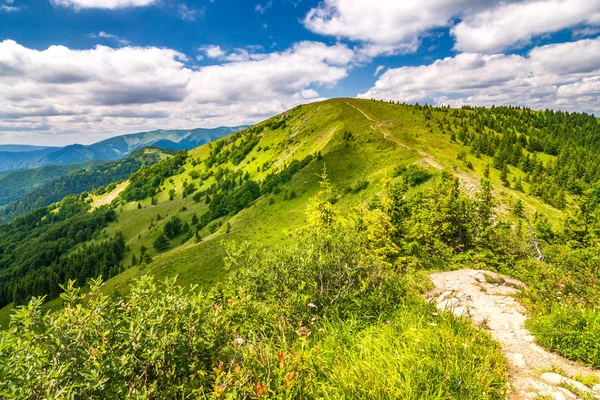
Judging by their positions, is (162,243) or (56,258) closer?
(162,243)

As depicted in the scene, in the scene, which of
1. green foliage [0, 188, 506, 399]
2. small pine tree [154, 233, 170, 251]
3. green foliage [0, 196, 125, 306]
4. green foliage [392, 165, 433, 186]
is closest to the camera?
green foliage [0, 188, 506, 399]

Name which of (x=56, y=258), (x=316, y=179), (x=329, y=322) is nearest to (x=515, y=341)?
(x=329, y=322)

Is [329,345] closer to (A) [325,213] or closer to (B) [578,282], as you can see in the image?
(B) [578,282]

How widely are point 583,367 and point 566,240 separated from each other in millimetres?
26097

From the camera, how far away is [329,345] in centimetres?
623

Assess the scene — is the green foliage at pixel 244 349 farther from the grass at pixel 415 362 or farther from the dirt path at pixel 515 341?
the dirt path at pixel 515 341

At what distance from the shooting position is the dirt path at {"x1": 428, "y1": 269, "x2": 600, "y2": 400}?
5480mm

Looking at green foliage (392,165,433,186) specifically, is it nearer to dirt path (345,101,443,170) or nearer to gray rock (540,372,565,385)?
dirt path (345,101,443,170)

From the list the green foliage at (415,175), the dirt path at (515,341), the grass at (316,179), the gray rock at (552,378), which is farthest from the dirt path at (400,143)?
the gray rock at (552,378)

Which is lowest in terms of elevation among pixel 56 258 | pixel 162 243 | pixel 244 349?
pixel 56 258

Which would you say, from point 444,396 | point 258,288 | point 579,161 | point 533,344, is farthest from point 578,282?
point 579,161

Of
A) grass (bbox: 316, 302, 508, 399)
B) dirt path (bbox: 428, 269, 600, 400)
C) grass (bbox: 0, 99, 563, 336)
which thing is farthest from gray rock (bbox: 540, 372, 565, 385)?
grass (bbox: 0, 99, 563, 336)

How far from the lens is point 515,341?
24.9ft

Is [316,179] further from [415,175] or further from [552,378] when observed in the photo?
[552,378]
